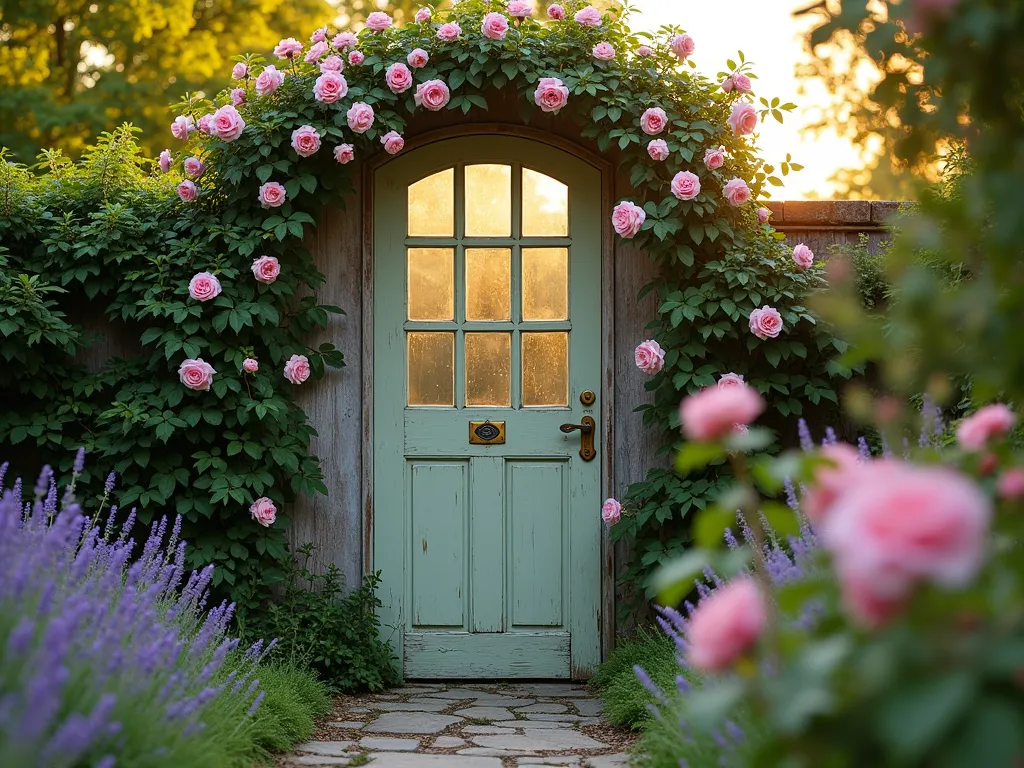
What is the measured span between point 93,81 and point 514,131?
10299 millimetres

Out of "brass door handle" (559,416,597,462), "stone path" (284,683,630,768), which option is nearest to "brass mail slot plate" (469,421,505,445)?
"brass door handle" (559,416,597,462)

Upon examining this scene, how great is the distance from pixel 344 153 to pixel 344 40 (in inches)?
20.7

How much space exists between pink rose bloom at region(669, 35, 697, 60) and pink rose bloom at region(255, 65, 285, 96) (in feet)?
5.51

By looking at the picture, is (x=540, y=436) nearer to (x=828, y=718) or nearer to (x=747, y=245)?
(x=747, y=245)

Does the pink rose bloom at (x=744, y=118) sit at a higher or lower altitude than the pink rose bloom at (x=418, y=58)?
lower

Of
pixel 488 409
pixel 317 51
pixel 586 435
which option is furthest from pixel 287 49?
pixel 586 435

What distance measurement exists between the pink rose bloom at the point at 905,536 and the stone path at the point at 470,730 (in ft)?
7.93

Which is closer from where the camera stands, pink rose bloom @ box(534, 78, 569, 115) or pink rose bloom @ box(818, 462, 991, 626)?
pink rose bloom @ box(818, 462, 991, 626)

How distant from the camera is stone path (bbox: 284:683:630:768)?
130 inches

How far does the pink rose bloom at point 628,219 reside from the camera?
4.51m

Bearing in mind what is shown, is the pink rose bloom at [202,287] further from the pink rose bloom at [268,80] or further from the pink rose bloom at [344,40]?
the pink rose bloom at [344,40]

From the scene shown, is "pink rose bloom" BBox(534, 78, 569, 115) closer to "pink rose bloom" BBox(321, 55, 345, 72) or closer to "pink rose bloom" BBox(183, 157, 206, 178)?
"pink rose bloom" BBox(321, 55, 345, 72)

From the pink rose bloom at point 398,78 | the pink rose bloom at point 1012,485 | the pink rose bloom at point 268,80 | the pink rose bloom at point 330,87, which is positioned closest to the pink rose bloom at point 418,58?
the pink rose bloom at point 398,78

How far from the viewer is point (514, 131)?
492 centimetres
